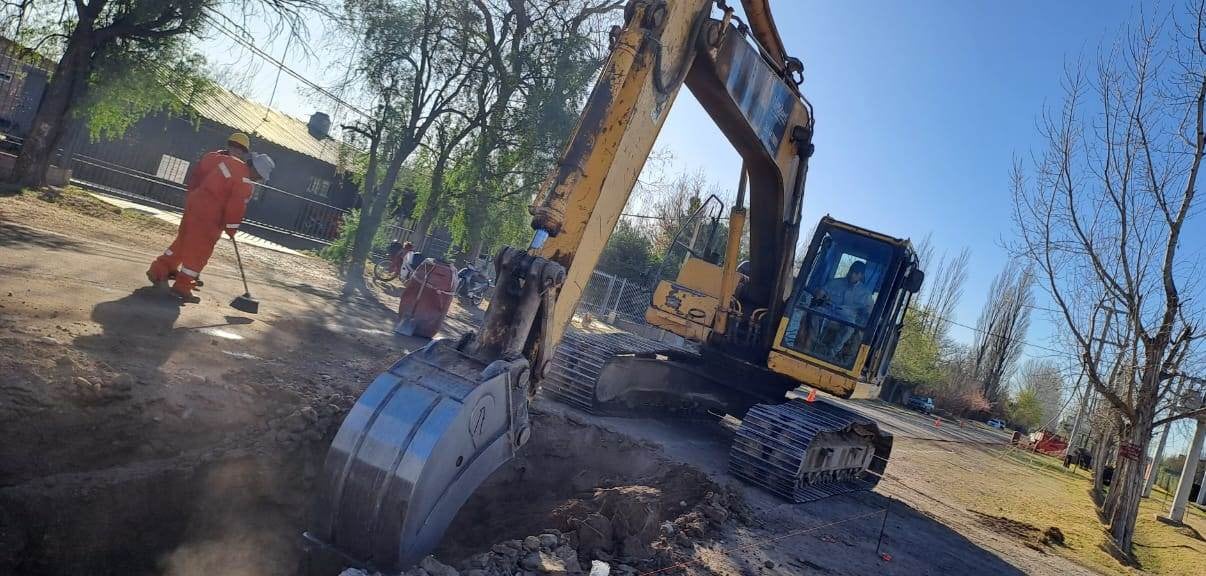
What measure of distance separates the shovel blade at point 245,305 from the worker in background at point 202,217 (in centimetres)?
41

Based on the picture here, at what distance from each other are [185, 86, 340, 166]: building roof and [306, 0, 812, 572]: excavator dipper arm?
21.3 metres

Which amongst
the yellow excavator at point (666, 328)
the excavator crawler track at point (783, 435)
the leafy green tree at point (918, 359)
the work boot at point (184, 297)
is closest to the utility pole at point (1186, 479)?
the excavator crawler track at point (783, 435)

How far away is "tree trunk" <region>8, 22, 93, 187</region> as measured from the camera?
13.2 metres

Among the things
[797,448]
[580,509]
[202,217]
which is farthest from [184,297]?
[797,448]

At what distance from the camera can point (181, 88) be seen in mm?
14914

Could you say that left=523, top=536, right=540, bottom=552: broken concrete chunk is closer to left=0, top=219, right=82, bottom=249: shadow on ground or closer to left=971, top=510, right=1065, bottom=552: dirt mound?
left=0, top=219, right=82, bottom=249: shadow on ground

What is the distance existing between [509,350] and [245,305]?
17.5 feet

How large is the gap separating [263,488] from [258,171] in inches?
169

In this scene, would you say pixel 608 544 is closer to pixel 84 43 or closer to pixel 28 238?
pixel 28 238

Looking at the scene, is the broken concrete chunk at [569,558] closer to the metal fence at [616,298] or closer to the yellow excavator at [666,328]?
the yellow excavator at [666,328]

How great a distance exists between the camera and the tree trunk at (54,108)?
13195 mm

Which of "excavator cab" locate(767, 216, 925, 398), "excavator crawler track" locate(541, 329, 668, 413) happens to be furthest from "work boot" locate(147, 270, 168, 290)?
"excavator cab" locate(767, 216, 925, 398)

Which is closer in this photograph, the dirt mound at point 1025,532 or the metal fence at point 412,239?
the dirt mound at point 1025,532

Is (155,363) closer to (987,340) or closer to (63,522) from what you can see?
(63,522)
